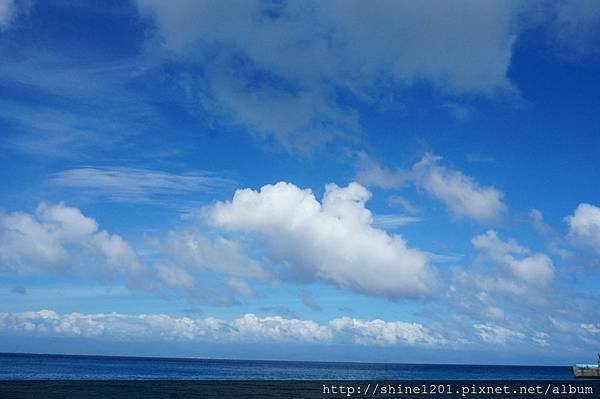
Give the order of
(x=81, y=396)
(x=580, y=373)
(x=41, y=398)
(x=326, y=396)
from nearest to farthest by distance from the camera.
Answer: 1. (x=41, y=398)
2. (x=81, y=396)
3. (x=326, y=396)
4. (x=580, y=373)

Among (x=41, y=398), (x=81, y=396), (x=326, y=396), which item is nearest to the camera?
(x=41, y=398)

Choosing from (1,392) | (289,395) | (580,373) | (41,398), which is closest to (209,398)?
(289,395)

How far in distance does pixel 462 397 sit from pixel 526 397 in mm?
11008

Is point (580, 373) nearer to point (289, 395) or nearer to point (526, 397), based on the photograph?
point (526, 397)

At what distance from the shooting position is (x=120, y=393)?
276 feet

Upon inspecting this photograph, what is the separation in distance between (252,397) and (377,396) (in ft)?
66.7

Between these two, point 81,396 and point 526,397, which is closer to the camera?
point 81,396

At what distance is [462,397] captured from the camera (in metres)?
87.3

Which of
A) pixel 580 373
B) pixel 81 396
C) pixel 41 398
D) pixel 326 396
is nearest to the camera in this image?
pixel 41 398

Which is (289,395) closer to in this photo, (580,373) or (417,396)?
(417,396)

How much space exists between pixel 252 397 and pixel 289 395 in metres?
7.05

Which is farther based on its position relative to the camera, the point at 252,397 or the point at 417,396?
the point at 417,396

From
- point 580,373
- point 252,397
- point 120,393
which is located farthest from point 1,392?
point 580,373

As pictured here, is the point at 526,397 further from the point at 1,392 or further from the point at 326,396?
the point at 1,392
